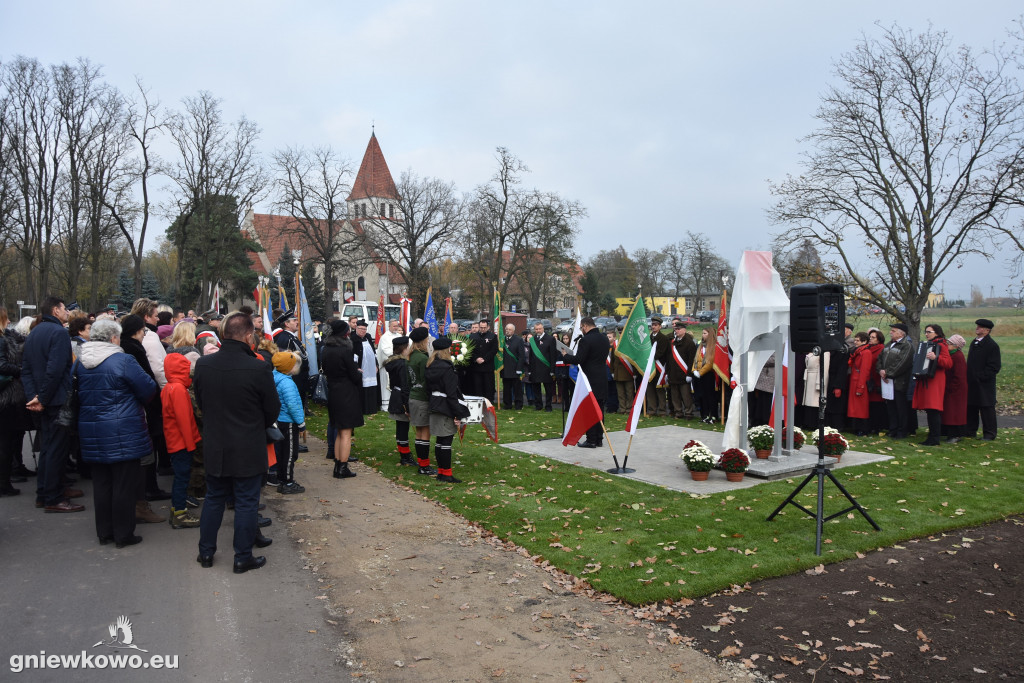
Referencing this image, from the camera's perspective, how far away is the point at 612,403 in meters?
16.5

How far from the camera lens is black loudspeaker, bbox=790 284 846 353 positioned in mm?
6918

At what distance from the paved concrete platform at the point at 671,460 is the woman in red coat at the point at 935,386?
176cm

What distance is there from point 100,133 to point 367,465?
3426 centimetres

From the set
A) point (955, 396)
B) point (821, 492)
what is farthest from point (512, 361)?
point (821, 492)

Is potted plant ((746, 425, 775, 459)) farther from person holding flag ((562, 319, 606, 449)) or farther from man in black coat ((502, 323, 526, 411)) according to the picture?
→ man in black coat ((502, 323, 526, 411))

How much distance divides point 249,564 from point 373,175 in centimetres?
8318

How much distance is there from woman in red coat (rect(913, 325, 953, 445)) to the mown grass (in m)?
0.45

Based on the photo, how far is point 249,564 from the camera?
599 centimetres

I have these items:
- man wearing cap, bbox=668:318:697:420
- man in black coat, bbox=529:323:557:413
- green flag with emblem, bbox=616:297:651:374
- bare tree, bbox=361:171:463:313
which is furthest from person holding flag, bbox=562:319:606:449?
bare tree, bbox=361:171:463:313

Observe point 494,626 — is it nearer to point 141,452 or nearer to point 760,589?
point 760,589

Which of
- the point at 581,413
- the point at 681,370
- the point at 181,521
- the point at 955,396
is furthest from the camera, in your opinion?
the point at 681,370

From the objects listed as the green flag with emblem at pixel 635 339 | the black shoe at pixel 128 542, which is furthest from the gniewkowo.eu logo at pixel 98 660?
the green flag with emblem at pixel 635 339

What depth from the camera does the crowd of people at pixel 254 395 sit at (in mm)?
5949

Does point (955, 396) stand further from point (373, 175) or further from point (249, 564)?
point (373, 175)
